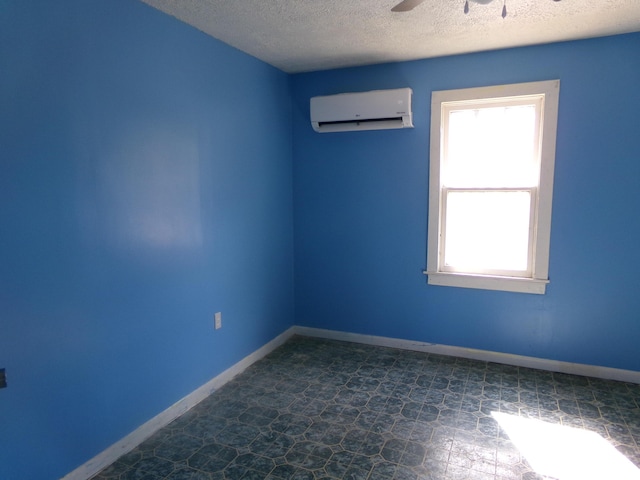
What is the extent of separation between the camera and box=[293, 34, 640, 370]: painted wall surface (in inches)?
112

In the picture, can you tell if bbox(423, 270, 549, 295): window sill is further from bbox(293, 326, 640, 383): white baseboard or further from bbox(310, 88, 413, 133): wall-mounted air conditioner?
bbox(310, 88, 413, 133): wall-mounted air conditioner

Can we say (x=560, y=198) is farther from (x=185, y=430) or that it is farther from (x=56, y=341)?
(x=56, y=341)

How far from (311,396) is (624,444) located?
1.77 m

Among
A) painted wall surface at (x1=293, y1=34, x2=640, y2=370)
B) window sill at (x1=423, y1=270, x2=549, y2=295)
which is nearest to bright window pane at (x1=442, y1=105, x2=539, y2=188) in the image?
painted wall surface at (x1=293, y1=34, x2=640, y2=370)

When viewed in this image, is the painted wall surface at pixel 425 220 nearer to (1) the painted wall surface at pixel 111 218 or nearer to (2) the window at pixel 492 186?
(2) the window at pixel 492 186

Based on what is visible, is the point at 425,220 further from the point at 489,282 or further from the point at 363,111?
the point at 363,111

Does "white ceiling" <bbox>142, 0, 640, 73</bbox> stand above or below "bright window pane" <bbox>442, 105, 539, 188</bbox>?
above

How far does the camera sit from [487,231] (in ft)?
10.8

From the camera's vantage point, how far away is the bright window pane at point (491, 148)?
309cm

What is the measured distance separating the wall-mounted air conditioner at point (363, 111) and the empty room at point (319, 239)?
2cm

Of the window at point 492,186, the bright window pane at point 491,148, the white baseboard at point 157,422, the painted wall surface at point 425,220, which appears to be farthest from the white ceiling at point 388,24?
the white baseboard at point 157,422

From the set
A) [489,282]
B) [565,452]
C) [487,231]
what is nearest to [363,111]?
[487,231]

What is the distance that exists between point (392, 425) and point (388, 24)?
239cm

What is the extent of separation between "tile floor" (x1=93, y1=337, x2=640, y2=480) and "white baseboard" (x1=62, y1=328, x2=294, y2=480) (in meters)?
0.05
